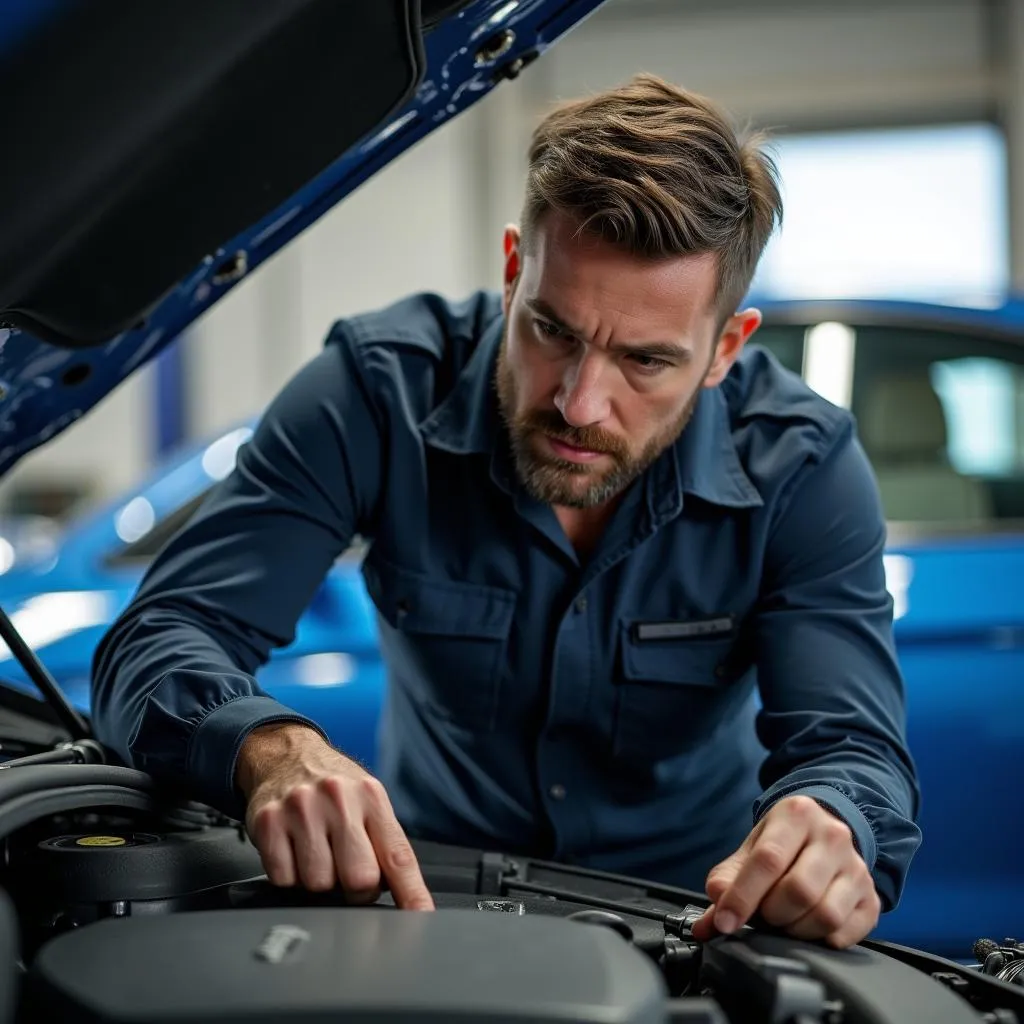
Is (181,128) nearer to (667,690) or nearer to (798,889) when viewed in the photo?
(798,889)

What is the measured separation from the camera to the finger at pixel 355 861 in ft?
3.11

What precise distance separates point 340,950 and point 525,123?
690 cm

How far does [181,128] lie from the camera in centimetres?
95

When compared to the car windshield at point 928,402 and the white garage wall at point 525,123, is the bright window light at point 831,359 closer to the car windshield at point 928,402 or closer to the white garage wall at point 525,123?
the car windshield at point 928,402

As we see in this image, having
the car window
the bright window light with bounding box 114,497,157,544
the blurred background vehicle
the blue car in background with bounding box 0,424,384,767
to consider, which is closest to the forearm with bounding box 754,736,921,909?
the blue car in background with bounding box 0,424,384,767

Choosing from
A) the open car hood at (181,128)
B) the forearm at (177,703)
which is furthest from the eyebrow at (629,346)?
the forearm at (177,703)

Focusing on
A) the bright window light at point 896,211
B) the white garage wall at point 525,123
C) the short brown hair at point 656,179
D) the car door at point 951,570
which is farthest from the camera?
the bright window light at point 896,211

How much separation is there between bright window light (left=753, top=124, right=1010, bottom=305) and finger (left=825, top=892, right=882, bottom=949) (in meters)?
6.12

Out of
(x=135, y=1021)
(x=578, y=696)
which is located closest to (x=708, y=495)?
(x=578, y=696)

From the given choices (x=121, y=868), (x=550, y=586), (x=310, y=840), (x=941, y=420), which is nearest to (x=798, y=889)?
(x=310, y=840)

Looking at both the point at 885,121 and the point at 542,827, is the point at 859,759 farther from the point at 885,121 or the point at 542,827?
the point at 885,121

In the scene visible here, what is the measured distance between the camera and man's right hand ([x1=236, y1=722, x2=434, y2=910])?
96 centimetres

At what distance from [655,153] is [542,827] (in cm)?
77

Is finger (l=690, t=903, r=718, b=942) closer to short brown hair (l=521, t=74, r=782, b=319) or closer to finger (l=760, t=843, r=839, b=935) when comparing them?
finger (l=760, t=843, r=839, b=935)
